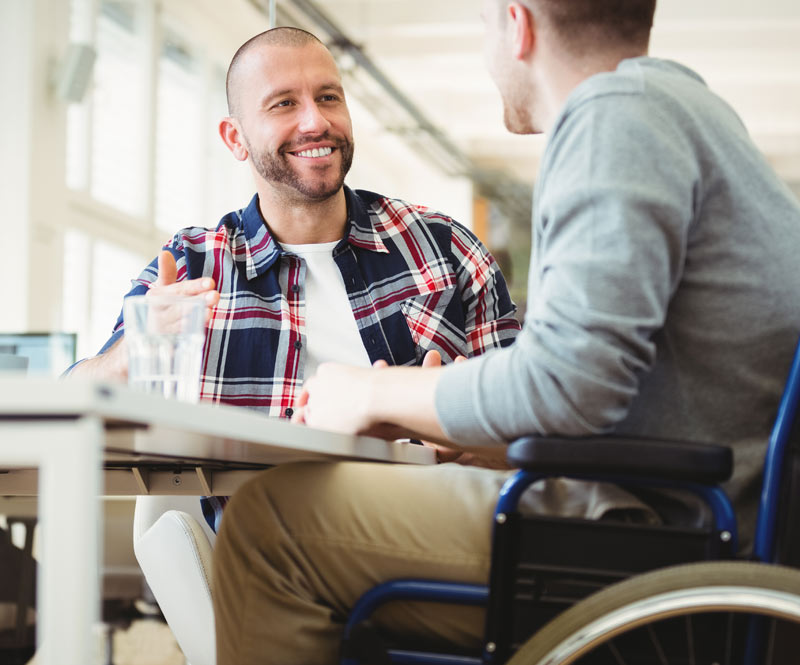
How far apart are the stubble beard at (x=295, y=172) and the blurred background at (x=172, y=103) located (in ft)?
4.48

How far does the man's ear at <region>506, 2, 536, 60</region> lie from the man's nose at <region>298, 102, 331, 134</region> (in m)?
1.00

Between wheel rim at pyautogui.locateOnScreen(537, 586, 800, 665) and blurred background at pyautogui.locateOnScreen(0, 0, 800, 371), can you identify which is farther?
blurred background at pyautogui.locateOnScreen(0, 0, 800, 371)

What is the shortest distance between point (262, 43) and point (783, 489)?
1.57 m

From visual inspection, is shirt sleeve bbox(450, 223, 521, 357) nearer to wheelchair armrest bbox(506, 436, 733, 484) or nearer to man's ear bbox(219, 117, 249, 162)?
man's ear bbox(219, 117, 249, 162)

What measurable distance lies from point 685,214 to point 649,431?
0.21 m

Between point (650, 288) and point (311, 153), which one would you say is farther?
point (311, 153)

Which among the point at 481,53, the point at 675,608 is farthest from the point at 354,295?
the point at 481,53

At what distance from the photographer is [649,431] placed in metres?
1.05

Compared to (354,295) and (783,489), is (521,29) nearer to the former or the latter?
(783,489)

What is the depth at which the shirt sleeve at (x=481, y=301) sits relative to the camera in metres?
2.07

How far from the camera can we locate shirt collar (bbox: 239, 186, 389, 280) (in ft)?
6.56

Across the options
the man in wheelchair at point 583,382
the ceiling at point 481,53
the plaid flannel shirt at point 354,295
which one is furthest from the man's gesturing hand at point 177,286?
the ceiling at point 481,53

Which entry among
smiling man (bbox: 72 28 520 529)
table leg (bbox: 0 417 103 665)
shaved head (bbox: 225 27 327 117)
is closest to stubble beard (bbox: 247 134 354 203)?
smiling man (bbox: 72 28 520 529)

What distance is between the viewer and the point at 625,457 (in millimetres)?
930
